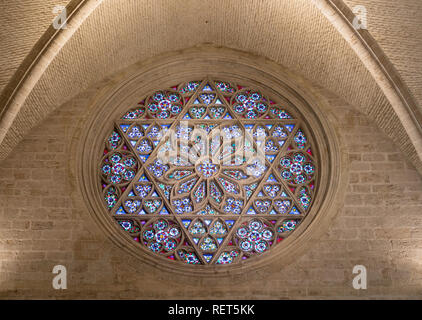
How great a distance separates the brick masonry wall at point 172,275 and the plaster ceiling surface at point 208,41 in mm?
359

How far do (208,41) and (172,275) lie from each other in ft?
11.1

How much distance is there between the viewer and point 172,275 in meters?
8.27

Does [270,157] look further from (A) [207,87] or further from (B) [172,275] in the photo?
(B) [172,275]

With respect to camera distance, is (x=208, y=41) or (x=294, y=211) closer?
(x=294, y=211)

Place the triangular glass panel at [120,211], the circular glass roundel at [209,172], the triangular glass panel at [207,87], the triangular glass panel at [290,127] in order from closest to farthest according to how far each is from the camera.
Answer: the circular glass roundel at [209,172] → the triangular glass panel at [120,211] → the triangular glass panel at [290,127] → the triangular glass panel at [207,87]

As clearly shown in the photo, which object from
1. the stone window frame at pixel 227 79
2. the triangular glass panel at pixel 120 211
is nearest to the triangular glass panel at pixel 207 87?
the stone window frame at pixel 227 79

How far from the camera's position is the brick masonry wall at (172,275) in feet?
26.7

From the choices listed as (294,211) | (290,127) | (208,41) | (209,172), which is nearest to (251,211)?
(294,211)

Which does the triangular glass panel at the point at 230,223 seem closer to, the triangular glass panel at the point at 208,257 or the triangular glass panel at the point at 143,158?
the triangular glass panel at the point at 208,257

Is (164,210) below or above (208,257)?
above

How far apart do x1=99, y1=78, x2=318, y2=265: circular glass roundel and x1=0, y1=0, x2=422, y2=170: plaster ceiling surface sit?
69 cm

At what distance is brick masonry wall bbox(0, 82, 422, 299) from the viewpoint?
813 centimetres

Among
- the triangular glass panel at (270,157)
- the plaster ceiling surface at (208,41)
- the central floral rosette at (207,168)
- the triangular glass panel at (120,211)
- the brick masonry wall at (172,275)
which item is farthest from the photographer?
the triangular glass panel at (270,157)

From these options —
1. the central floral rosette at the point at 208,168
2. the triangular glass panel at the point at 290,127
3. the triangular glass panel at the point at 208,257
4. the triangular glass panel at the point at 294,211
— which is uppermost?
the triangular glass panel at the point at 290,127
